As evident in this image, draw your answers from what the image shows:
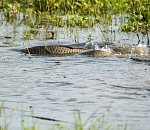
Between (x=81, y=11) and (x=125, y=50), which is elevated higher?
(x=81, y=11)

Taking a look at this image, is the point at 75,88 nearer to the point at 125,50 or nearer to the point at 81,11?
the point at 125,50

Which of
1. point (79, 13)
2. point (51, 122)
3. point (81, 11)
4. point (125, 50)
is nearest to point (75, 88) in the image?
point (51, 122)

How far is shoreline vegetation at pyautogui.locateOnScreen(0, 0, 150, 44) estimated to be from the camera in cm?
1157

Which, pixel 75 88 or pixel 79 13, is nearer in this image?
pixel 75 88

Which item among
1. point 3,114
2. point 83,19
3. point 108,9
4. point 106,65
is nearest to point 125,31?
point 83,19

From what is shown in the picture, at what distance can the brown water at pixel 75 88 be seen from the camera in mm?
5703

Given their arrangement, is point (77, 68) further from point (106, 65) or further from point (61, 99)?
point (61, 99)

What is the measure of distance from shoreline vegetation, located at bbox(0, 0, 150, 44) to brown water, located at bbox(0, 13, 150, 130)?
2370 mm

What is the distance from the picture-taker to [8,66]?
842 centimetres

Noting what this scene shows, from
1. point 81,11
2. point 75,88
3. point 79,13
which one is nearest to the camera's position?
point 75,88

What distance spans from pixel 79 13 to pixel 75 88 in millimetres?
6277

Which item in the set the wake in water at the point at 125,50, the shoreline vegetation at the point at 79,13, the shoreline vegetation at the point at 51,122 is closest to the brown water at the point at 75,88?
the shoreline vegetation at the point at 51,122

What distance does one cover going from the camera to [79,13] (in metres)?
13.0

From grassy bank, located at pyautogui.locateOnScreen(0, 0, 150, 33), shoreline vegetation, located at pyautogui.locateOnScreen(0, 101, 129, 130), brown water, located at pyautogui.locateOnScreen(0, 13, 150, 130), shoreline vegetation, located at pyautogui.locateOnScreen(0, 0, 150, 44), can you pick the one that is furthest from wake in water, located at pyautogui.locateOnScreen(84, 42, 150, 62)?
shoreline vegetation, located at pyautogui.locateOnScreen(0, 101, 129, 130)
